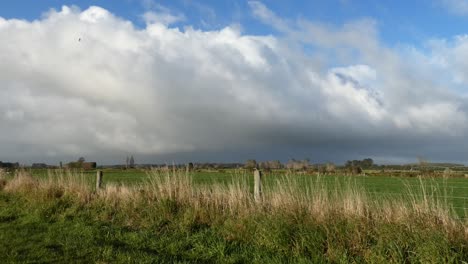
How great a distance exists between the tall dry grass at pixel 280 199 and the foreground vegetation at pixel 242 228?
3cm

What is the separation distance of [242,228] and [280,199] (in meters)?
1.37

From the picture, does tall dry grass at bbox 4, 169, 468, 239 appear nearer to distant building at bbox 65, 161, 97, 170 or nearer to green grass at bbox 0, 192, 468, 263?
green grass at bbox 0, 192, 468, 263

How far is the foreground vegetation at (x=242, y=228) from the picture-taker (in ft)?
25.1

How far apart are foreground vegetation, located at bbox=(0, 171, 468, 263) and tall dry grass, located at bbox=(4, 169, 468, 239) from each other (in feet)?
0.10

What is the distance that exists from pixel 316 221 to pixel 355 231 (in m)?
1.13

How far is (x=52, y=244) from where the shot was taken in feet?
30.7

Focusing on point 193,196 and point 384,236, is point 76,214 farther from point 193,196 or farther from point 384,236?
point 384,236

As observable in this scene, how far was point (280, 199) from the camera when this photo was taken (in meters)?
10.6

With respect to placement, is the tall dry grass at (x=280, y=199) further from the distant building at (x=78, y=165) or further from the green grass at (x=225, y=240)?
the distant building at (x=78, y=165)

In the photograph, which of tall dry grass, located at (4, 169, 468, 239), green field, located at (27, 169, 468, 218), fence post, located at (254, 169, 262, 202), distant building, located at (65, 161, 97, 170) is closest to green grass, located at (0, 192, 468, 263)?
tall dry grass, located at (4, 169, 468, 239)

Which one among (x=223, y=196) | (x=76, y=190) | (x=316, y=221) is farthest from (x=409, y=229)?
(x=76, y=190)

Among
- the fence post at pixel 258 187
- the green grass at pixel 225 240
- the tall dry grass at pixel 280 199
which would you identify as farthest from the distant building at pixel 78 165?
the fence post at pixel 258 187

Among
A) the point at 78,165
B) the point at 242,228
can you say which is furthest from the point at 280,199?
the point at 78,165

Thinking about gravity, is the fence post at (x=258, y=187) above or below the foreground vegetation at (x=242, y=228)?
above
